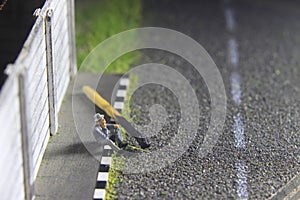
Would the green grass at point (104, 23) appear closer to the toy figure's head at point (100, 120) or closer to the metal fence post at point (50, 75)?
the metal fence post at point (50, 75)

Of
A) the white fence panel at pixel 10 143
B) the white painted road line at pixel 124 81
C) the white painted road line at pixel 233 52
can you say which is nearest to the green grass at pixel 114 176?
the white fence panel at pixel 10 143

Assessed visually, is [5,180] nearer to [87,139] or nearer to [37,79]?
[37,79]

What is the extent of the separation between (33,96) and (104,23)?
5.15m

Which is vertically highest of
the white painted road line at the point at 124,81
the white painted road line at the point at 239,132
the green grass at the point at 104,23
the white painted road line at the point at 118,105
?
the green grass at the point at 104,23

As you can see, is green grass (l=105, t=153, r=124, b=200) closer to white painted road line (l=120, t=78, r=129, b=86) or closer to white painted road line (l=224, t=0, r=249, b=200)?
white painted road line (l=224, t=0, r=249, b=200)

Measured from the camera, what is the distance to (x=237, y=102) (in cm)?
958

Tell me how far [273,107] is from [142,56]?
275 cm

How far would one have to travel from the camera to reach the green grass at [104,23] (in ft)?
35.7

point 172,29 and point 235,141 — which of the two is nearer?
point 235,141

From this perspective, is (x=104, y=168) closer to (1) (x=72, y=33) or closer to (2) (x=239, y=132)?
(2) (x=239, y=132)

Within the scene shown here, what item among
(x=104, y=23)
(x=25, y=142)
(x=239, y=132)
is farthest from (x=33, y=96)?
(x=104, y=23)

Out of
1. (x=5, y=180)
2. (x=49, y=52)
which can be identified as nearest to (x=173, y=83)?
(x=49, y=52)

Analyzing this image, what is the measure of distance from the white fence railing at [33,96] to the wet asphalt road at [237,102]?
3.77 ft

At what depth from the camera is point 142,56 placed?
36.5 ft
